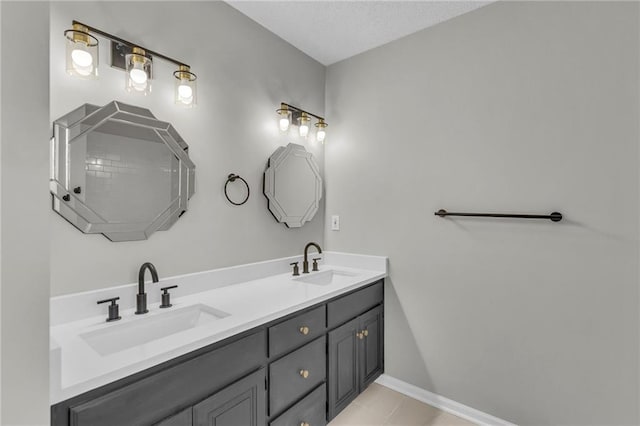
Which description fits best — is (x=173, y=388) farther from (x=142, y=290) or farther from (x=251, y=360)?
(x=142, y=290)

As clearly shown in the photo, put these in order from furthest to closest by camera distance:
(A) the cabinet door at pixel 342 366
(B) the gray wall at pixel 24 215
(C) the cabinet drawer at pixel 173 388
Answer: (A) the cabinet door at pixel 342 366, (C) the cabinet drawer at pixel 173 388, (B) the gray wall at pixel 24 215

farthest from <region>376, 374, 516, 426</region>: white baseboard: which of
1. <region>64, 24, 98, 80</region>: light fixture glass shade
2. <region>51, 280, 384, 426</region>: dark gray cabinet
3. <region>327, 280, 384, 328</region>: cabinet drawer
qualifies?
<region>64, 24, 98, 80</region>: light fixture glass shade

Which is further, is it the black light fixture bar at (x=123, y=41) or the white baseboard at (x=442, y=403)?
the white baseboard at (x=442, y=403)

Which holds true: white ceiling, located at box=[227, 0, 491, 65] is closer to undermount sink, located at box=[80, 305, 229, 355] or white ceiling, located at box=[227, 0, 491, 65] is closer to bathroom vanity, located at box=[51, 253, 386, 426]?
bathroom vanity, located at box=[51, 253, 386, 426]

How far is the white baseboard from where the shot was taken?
1.93 metres

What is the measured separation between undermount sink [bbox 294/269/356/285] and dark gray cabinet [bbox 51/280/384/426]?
8.5 inches

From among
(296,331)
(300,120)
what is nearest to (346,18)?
(300,120)

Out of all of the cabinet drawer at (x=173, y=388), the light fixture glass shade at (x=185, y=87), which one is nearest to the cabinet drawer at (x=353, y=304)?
the cabinet drawer at (x=173, y=388)

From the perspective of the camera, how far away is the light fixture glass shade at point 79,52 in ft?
4.14

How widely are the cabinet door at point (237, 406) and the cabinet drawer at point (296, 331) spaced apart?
5.0 inches

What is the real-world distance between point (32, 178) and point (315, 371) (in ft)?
4.95

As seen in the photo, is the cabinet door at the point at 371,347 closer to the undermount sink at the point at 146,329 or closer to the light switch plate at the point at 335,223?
the light switch plate at the point at 335,223

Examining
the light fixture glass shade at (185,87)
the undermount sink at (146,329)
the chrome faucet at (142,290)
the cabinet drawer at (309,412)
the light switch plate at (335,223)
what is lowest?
the cabinet drawer at (309,412)

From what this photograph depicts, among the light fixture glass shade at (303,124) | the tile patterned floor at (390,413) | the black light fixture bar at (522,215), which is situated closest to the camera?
the black light fixture bar at (522,215)
